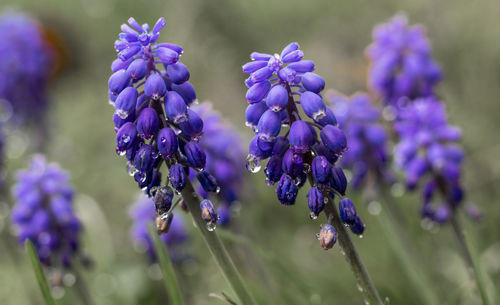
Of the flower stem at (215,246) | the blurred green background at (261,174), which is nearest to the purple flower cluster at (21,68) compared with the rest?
the blurred green background at (261,174)

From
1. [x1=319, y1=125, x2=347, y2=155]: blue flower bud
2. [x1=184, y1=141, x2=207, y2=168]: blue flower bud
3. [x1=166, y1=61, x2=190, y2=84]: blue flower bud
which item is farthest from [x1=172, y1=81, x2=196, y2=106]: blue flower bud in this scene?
[x1=319, y1=125, x2=347, y2=155]: blue flower bud

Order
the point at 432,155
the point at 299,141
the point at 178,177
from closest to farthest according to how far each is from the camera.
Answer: the point at 299,141
the point at 178,177
the point at 432,155

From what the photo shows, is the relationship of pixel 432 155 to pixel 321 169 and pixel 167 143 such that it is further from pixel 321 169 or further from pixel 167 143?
pixel 167 143

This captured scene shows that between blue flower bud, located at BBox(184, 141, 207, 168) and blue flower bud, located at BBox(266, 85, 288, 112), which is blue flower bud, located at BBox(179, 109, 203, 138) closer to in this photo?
blue flower bud, located at BBox(184, 141, 207, 168)

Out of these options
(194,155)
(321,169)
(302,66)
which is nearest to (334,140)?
(321,169)

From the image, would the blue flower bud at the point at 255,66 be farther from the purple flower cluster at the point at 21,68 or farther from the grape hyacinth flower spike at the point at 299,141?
the purple flower cluster at the point at 21,68

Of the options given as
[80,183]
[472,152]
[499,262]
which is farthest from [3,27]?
[499,262]
